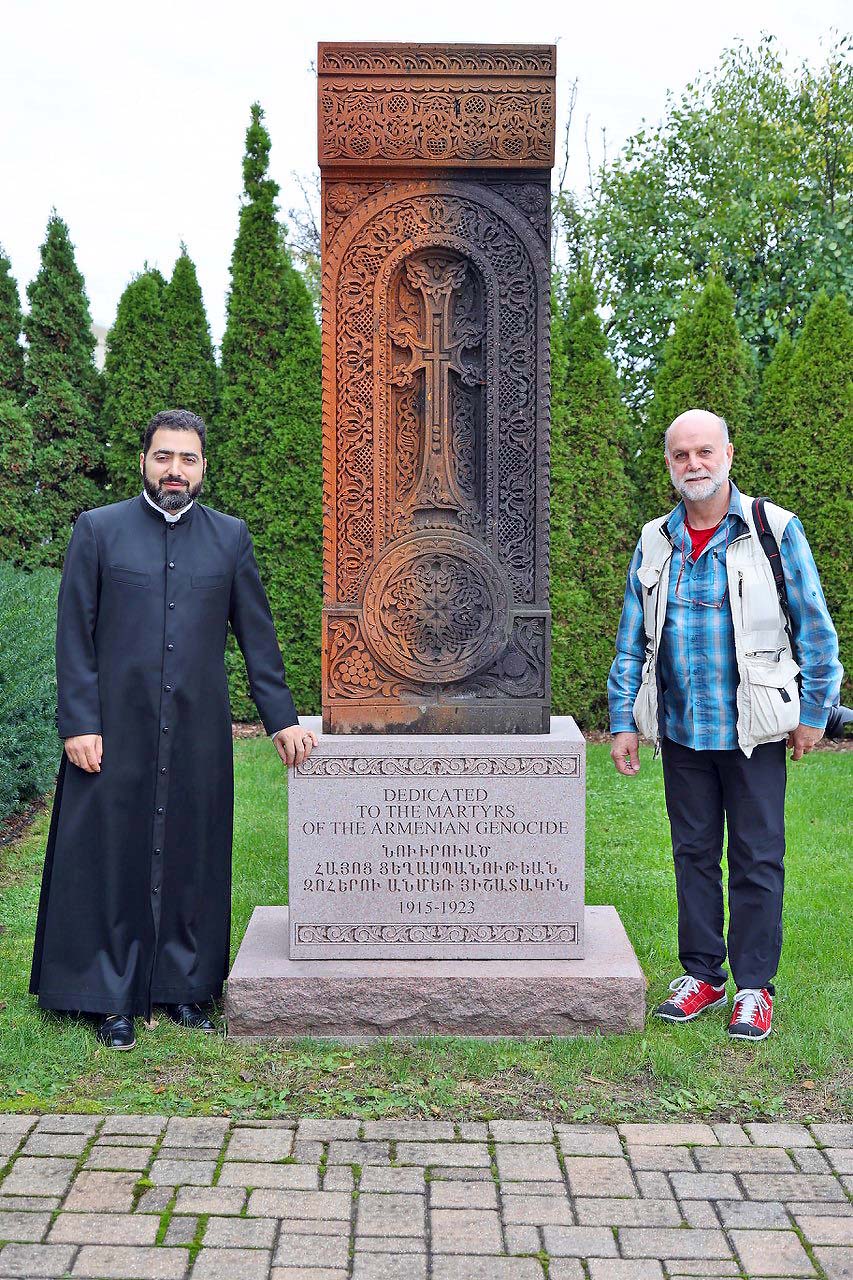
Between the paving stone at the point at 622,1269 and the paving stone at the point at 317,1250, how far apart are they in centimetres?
46

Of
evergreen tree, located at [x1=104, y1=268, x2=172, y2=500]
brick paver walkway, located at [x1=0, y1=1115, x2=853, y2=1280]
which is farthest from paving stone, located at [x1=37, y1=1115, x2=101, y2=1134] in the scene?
evergreen tree, located at [x1=104, y1=268, x2=172, y2=500]

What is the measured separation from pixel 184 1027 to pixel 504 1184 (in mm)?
1376

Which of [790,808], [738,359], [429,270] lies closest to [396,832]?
[429,270]

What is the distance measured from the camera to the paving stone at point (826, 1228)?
9.25 ft

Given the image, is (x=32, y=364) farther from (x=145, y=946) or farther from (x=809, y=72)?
(x=809, y=72)

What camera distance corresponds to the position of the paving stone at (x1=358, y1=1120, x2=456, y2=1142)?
3.29 meters

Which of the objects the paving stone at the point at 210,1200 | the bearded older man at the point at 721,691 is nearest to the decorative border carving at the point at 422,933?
the bearded older man at the point at 721,691

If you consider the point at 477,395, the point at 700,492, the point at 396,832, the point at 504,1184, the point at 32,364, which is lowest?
the point at 504,1184

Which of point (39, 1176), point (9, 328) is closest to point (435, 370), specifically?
point (39, 1176)

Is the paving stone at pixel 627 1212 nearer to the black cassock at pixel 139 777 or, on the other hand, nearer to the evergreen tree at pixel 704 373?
the black cassock at pixel 139 777

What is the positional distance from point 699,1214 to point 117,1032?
184 centimetres

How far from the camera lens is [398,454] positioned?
4223 mm

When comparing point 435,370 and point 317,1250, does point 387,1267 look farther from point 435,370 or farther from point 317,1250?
point 435,370

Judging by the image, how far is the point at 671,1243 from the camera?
9.20ft
